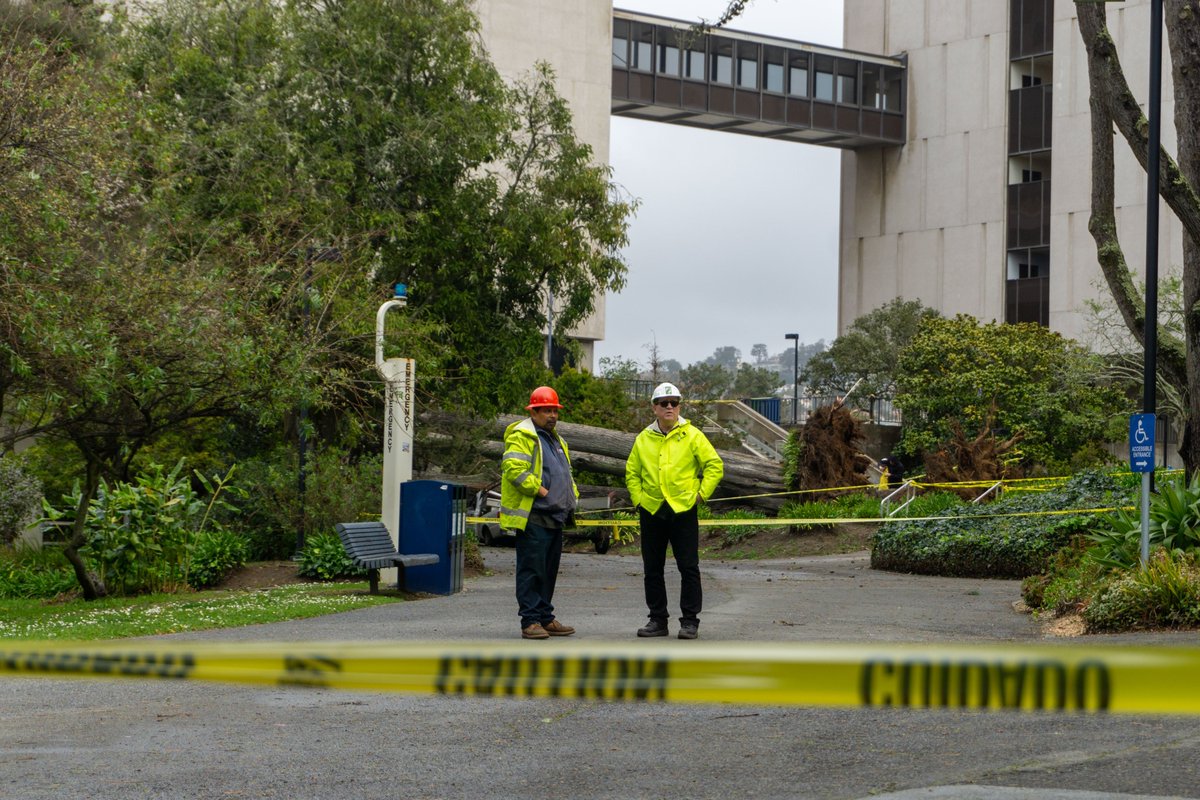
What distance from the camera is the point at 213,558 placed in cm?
1655

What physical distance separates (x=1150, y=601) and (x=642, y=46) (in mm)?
43158

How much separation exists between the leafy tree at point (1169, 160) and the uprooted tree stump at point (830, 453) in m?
10.7

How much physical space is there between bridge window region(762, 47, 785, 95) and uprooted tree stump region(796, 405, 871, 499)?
28393 millimetres

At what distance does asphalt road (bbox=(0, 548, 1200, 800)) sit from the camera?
546 centimetres

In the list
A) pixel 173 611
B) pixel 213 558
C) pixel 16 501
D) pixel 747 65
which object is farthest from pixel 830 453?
pixel 747 65

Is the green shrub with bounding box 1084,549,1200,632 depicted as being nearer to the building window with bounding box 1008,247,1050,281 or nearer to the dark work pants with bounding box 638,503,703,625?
the dark work pants with bounding box 638,503,703,625

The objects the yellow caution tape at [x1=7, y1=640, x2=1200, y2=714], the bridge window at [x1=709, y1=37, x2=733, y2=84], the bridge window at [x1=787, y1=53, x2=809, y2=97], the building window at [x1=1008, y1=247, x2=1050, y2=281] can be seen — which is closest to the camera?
the yellow caution tape at [x1=7, y1=640, x2=1200, y2=714]

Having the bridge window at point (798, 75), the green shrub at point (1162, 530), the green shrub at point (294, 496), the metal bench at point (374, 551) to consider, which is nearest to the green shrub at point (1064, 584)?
the green shrub at point (1162, 530)

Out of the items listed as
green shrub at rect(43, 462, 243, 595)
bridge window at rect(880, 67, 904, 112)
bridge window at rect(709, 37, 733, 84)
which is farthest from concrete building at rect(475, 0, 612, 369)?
green shrub at rect(43, 462, 243, 595)

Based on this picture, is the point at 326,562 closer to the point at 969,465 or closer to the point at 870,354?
the point at 969,465

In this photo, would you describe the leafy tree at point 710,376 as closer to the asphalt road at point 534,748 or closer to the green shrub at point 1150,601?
the green shrub at point 1150,601

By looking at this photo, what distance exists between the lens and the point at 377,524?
14.4 metres

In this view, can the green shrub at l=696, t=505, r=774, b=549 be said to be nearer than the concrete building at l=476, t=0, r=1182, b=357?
Yes

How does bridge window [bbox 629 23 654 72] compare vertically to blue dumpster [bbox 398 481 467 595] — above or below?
above
